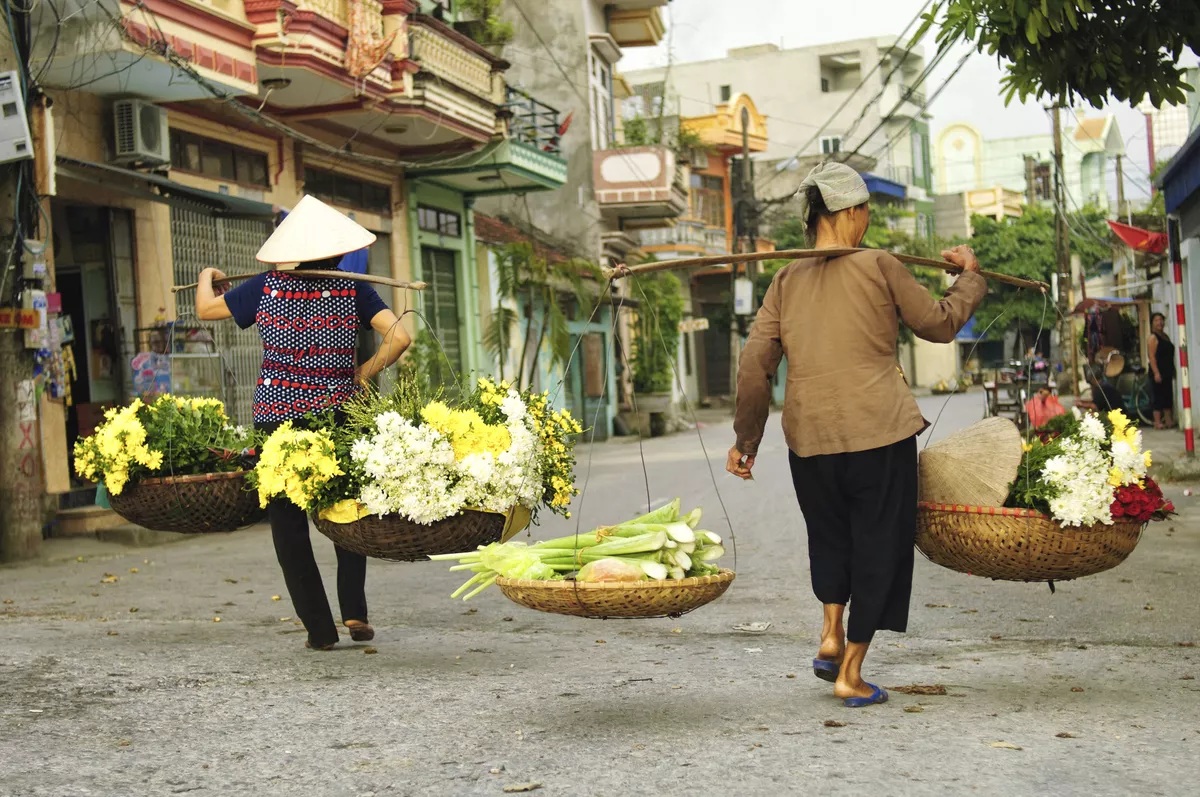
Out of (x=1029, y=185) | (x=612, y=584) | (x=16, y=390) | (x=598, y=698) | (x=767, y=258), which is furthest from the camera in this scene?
(x=1029, y=185)

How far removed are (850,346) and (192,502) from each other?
307 cm

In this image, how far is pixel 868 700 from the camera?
488 centimetres

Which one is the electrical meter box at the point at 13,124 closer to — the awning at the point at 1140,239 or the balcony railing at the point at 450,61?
the balcony railing at the point at 450,61

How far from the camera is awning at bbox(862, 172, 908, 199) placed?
53812mm

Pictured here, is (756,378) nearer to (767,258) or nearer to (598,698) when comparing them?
(767,258)

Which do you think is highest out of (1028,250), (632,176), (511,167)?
(632,176)

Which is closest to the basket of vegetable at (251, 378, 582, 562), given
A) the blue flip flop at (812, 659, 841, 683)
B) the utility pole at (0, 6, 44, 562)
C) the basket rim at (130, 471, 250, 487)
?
the basket rim at (130, 471, 250, 487)

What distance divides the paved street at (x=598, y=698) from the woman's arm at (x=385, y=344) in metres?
1.22

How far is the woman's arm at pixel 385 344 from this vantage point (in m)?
6.00

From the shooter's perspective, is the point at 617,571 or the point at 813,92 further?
the point at 813,92

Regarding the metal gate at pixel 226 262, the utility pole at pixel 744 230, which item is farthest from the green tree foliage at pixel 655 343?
the metal gate at pixel 226 262

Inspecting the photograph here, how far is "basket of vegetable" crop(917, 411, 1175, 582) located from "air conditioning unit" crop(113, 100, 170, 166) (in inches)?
412

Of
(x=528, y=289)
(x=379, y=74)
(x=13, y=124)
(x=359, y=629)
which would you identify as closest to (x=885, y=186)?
(x=528, y=289)

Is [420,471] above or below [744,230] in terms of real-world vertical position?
below
